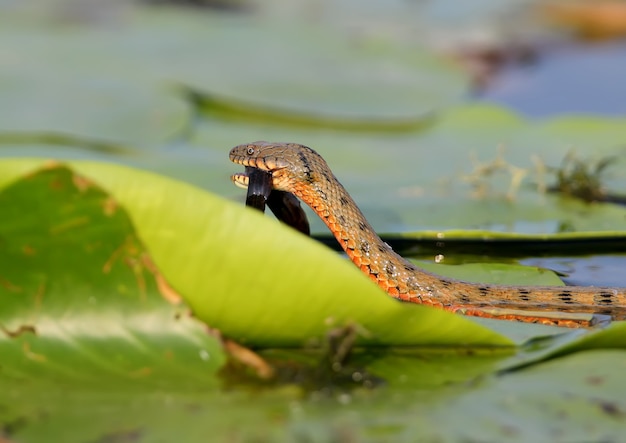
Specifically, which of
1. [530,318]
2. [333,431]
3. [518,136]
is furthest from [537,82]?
[333,431]

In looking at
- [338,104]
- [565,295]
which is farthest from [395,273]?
[338,104]

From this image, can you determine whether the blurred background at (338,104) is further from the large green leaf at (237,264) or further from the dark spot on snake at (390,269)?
the large green leaf at (237,264)

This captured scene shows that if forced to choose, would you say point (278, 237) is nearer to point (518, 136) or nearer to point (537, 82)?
point (518, 136)

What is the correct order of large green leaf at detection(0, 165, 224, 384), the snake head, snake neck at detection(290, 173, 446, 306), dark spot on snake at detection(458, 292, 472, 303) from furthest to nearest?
the snake head
snake neck at detection(290, 173, 446, 306)
dark spot on snake at detection(458, 292, 472, 303)
large green leaf at detection(0, 165, 224, 384)

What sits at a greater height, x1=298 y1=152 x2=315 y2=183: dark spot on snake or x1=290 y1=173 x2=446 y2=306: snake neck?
x1=298 y1=152 x2=315 y2=183: dark spot on snake

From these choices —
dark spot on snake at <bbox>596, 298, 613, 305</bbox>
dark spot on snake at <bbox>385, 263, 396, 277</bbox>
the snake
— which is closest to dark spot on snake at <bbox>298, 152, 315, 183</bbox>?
the snake

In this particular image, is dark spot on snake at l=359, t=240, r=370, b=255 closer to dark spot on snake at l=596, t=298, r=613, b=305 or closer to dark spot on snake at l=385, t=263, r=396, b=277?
dark spot on snake at l=385, t=263, r=396, b=277
